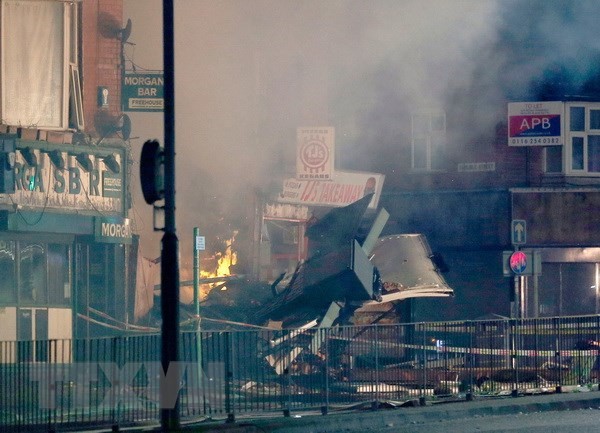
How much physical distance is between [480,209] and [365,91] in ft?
10.9

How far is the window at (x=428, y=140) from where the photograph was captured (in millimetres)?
21469

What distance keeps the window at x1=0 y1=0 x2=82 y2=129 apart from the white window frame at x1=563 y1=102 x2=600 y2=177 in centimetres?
966

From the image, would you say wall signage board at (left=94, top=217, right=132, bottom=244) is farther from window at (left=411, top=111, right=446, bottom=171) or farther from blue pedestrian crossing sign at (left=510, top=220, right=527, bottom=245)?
window at (left=411, top=111, right=446, bottom=171)

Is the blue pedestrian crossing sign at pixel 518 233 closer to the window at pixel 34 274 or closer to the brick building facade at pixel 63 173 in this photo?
the brick building facade at pixel 63 173

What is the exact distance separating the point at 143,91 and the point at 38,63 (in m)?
1.64

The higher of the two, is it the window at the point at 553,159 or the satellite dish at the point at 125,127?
the satellite dish at the point at 125,127

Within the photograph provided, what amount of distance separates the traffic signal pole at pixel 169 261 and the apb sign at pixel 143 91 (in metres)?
7.17

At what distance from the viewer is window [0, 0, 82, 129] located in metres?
15.8

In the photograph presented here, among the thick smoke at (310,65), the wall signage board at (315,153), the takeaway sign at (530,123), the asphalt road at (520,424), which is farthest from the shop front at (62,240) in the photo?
the asphalt road at (520,424)

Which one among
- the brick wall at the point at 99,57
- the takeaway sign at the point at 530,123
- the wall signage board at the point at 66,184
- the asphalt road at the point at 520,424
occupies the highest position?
the brick wall at the point at 99,57

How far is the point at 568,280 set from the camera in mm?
21000

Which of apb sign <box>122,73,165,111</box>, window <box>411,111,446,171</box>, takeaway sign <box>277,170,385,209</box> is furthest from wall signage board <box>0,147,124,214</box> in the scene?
window <box>411,111,446,171</box>

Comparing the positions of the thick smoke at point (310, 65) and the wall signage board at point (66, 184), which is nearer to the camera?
the wall signage board at point (66, 184)

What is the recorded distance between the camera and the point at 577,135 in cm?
2112
